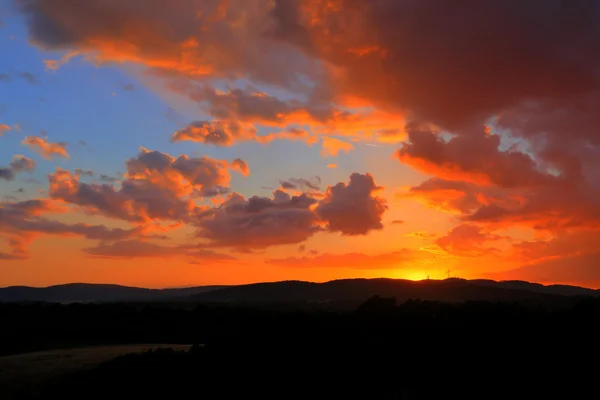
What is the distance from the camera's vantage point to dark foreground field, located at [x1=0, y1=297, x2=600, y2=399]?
117ft

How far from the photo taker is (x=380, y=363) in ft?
131

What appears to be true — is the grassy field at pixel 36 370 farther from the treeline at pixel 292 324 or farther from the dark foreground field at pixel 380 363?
the treeline at pixel 292 324

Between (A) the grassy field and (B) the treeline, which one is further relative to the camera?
(B) the treeline

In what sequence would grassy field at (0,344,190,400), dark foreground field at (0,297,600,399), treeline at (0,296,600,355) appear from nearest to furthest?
dark foreground field at (0,297,600,399) → grassy field at (0,344,190,400) → treeline at (0,296,600,355)

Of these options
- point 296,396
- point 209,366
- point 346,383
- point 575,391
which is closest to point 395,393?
point 346,383

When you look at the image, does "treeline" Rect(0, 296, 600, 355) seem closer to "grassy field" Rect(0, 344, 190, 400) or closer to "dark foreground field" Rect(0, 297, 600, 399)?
"dark foreground field" Rect(0, 297, 600, 399)

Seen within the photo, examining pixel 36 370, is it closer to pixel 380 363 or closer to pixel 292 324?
pixel 292 324

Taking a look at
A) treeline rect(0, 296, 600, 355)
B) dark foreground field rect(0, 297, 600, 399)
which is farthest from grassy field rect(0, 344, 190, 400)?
treeline rect(0, 296, 600, 355)

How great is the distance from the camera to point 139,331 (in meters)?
81.1

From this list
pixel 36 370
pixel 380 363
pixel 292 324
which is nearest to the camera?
pixel 380 363

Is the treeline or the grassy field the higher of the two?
the treeline

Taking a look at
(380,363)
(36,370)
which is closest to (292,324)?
(380,363)

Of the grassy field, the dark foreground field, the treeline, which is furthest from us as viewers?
the treeline

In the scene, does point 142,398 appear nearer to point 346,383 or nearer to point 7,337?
point 346,383
